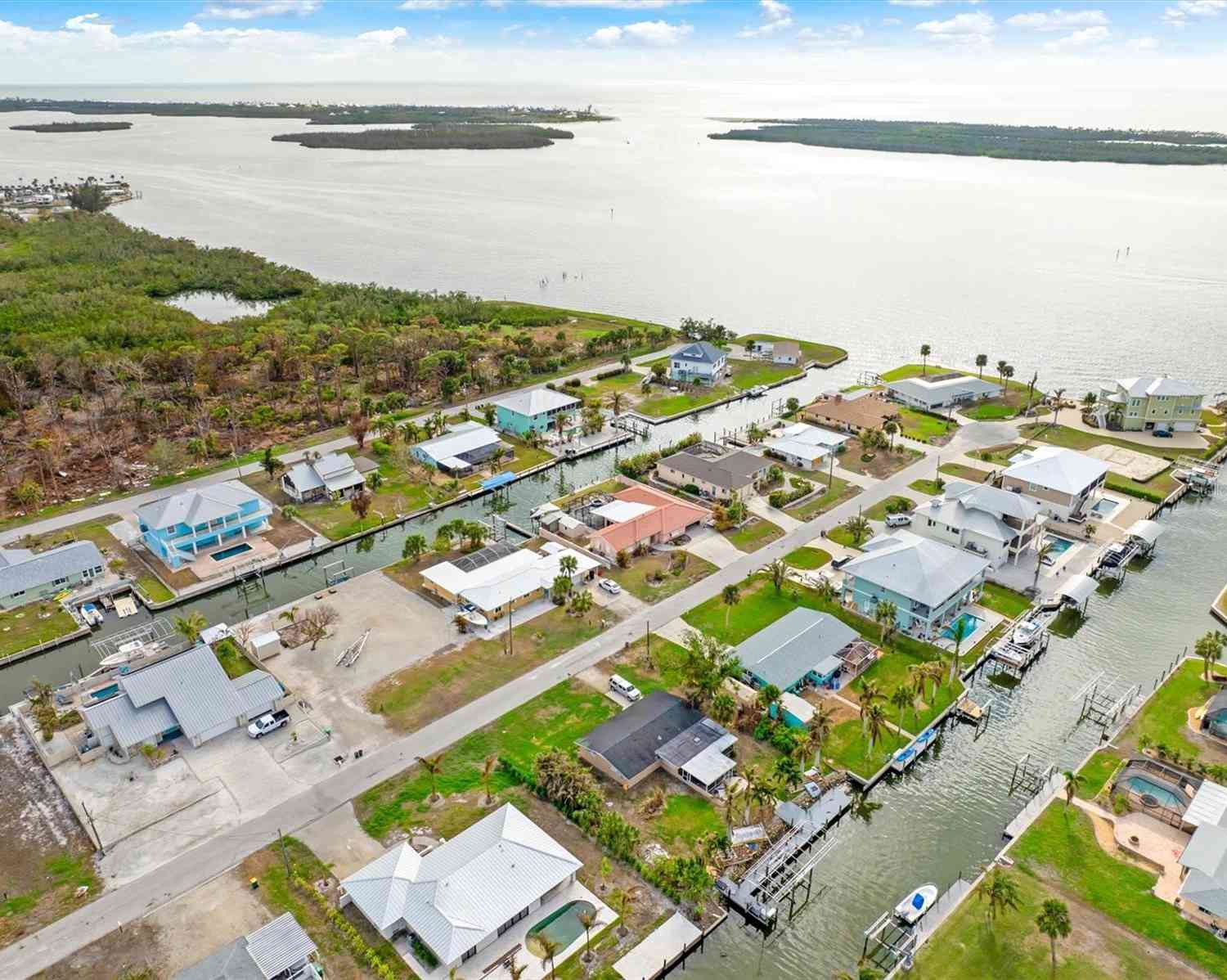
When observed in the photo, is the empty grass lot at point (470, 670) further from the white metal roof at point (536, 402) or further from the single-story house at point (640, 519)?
the white metal roof at point (536, 402)

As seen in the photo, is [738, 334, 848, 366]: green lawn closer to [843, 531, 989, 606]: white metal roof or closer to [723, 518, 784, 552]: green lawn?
[723, 518, 784, 552]: green lawn

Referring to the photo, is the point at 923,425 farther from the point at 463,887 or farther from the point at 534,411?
the point at 463,887

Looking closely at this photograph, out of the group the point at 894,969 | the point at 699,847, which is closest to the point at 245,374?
the point at 699,847

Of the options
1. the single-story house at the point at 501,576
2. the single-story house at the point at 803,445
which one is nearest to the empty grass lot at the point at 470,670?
the single-story house at the point at 501,576

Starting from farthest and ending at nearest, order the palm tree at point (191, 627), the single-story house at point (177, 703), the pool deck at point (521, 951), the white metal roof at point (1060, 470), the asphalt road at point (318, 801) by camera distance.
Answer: the white metal roof at point (1060, 470) < the palm tree at point (191, 627) < the single-story house at point (177, 703) < the asphalt road at point (318, 801) < the pool deck at point (521, 951)

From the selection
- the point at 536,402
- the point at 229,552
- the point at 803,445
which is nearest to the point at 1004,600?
the point at 803,445
